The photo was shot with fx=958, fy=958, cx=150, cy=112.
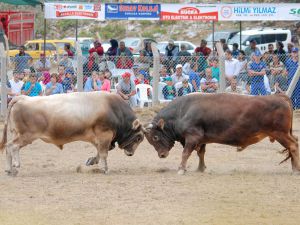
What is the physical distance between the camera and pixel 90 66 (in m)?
22.8

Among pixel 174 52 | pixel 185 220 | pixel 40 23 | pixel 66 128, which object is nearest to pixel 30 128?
pixel 66 128

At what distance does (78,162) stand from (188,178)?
2.71 m

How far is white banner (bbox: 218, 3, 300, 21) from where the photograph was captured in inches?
1045

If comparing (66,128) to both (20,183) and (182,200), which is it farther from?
(182,200)

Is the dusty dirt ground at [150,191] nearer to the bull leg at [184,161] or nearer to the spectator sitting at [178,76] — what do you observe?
the bull leg at [184,161]

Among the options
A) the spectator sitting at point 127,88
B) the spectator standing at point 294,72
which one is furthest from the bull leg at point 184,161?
the spectator standing at point 294,72

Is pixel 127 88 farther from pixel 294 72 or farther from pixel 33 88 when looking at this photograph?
pixel 294 72

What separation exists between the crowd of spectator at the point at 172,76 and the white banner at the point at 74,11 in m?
2.49

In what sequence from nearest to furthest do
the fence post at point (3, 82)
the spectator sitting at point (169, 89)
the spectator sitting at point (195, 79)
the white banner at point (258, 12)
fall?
the fence post at point (3, 82) < the spectator sitting at point (169, 89) < the spectator sitting at point (195, 79) < the white banner at point (258, 12)

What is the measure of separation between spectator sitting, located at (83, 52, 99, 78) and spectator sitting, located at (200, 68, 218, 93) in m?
2.62

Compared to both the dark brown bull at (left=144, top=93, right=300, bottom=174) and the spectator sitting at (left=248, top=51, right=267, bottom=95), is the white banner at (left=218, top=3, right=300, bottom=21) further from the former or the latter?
the dark brown bull at (left=144, top=93, right=300, bottom=174)

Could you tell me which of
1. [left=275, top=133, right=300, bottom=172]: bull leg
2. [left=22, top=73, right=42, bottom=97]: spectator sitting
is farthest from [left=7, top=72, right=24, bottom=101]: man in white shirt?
[left=275, top=133, right=300, bottom=172]: bull leg

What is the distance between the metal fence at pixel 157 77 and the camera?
71.4ft

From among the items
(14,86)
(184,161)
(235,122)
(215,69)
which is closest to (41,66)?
(14,86)
